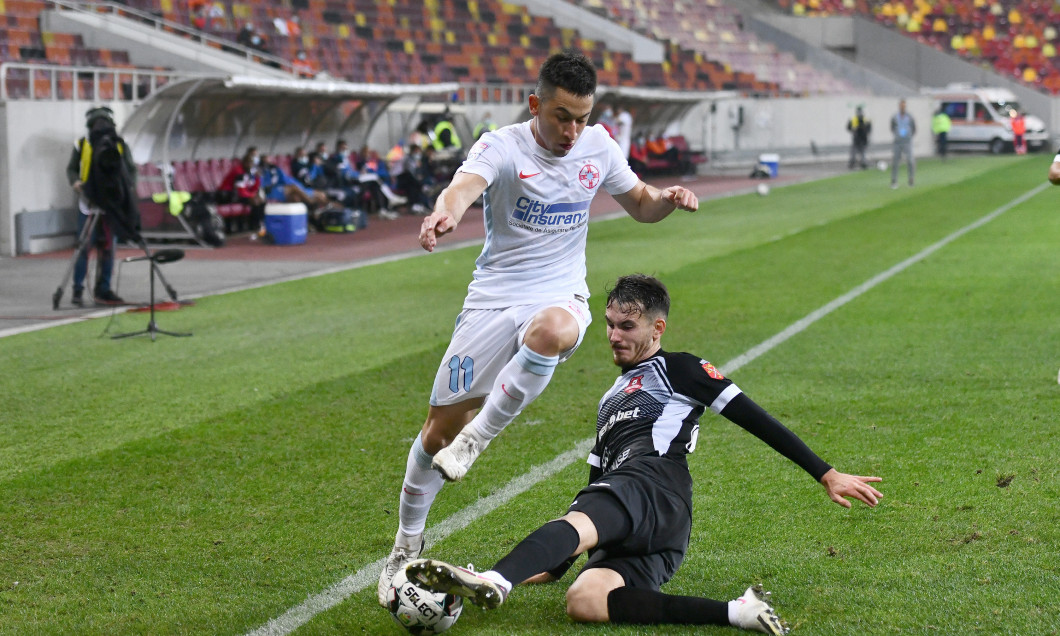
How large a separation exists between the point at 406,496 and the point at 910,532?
215 cm

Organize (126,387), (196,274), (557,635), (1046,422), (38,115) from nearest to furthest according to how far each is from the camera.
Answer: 1. (557,635)
2. (1046,422)
3. (126,387)
4. (196,274)
5. (38,115)

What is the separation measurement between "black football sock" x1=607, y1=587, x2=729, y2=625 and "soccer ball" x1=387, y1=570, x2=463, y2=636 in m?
0.57

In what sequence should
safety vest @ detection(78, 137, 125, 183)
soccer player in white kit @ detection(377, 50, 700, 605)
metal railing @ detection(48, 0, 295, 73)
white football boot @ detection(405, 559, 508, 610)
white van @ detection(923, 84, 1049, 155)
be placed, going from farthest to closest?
white van @ detection(923, 84, 1049, 155)
metal railing @ detection(48, 0, 295, 73)
safety vest @ detection(78, 137, 125, 183)
soccer player in white kit @ detection(377, 50, 700, 605)
white football boot @ detection(405, 559, 508, 610)

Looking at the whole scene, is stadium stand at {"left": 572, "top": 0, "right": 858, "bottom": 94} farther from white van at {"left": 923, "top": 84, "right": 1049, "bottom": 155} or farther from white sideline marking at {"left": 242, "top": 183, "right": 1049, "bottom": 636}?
white sideline marking at {"left": 242, "top": 183, "right": 1049, "bottom": 636}

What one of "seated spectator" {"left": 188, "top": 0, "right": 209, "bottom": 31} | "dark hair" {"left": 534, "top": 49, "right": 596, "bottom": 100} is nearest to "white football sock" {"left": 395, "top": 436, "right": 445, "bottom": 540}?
"dark hair" {"left": 534, "top": 49, "right": 596, "bottom": 100}

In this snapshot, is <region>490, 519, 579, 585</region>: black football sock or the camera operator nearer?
<region>490, 519, 579, 585</region>: black football sock

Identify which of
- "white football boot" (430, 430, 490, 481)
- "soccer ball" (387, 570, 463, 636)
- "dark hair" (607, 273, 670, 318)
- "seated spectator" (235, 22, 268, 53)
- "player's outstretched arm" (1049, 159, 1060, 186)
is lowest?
"soccer ball" (387, 570, 463, 636)

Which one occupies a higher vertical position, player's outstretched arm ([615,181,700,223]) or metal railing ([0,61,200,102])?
metal railing ([0,61,200,102])

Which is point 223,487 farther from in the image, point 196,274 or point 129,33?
point 129,33

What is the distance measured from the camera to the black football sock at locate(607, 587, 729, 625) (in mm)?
4223

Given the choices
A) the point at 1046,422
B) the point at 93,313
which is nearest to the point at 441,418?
the point at 1046,422

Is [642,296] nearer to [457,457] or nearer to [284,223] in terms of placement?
[457,457]

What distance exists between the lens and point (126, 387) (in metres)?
9.16

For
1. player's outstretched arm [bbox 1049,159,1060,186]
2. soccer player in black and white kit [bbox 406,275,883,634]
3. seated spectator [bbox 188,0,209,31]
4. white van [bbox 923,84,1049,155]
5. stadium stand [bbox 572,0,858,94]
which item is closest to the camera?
soccer player in black and white kit [bbox 406,275,883,634]
